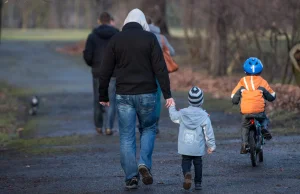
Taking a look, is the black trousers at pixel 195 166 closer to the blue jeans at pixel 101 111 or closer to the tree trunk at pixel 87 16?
the blue jeans at pixel 101 111

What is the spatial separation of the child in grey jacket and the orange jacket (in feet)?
5.60

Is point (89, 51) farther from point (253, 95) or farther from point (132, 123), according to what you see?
point (132, 123)

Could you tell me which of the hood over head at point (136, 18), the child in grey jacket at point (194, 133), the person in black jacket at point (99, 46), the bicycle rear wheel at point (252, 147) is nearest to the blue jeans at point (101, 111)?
the person in black jacket at point (99, 46)

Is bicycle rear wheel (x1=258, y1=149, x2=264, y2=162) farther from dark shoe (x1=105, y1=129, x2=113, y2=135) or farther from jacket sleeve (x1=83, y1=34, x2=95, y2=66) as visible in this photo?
jacket sleeve (x1=83, y1=34, x2=95, y2=66)

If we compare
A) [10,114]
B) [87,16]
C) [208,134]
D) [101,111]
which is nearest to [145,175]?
[208,134]

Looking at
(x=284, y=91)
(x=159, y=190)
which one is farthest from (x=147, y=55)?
(x=284, y=91)

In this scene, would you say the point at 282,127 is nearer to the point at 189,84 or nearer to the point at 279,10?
the point at 279,10

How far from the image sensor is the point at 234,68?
27.2 metres

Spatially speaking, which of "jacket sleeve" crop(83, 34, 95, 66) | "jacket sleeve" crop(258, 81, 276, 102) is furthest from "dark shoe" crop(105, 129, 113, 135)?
"jacket sleeve" crop(258, 81, 276, 102)

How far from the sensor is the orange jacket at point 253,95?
10328 millimetres

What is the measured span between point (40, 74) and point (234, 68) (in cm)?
788

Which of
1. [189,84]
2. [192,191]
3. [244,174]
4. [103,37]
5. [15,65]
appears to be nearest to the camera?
[192,191]

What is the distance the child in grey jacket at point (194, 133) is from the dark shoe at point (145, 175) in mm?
421

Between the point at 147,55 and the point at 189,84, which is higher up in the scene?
the point at 147,55
